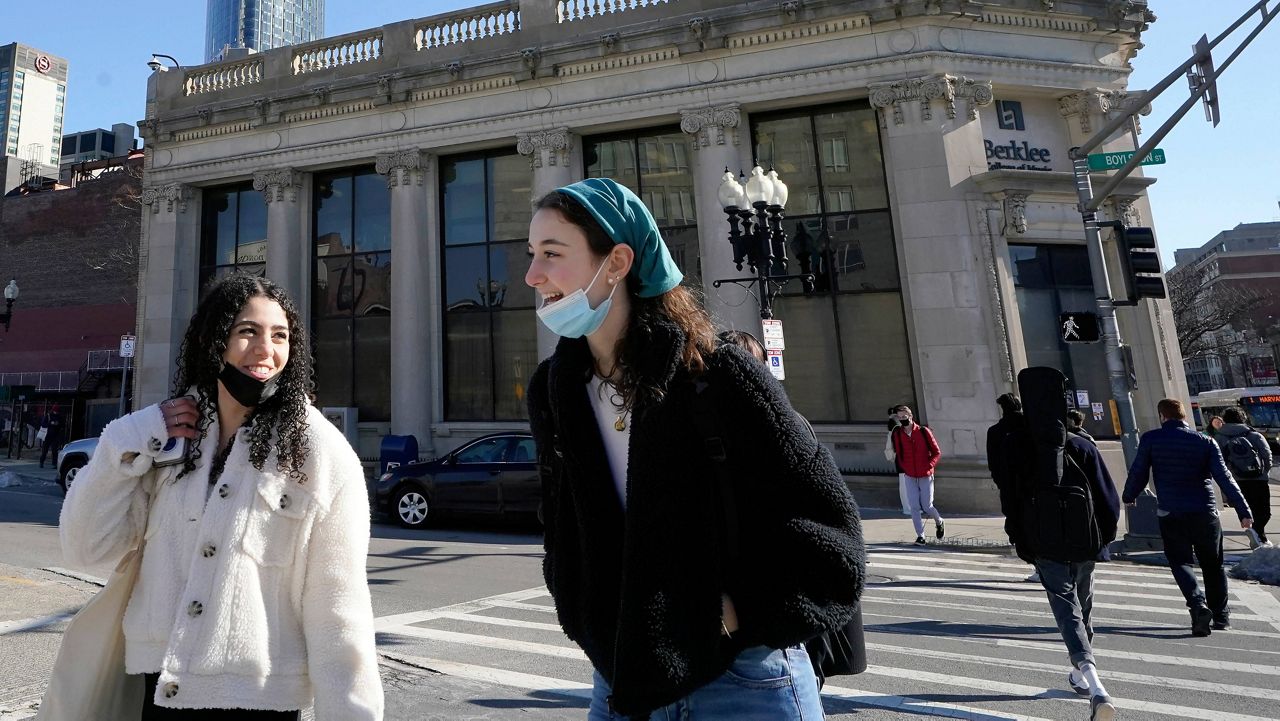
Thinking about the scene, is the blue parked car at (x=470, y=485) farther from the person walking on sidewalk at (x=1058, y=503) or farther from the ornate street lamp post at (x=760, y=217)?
the person walking on sidewalk at (x=1058, y=503)

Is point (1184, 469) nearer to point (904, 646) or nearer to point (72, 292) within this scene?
point (904, 646)

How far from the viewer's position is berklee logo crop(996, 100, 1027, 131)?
1703 cm

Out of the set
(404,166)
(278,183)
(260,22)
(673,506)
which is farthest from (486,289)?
(260,22)

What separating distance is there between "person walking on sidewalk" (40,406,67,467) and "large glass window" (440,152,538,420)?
16.8 meters

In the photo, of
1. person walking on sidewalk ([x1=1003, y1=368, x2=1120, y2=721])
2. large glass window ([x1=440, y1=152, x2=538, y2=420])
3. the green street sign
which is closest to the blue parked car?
large glass window ([x1=440, y1=152, x2=538, y2=420])

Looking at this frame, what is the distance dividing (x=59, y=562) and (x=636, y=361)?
1090cm

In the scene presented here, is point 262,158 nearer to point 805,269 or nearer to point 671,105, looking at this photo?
point 671,105

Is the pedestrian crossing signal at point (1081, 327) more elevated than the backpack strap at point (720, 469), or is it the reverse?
the pedestrian crossing signal at point (1081, 327)

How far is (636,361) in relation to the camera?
1.76 m

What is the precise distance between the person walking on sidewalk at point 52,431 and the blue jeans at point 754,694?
30550 millimetres

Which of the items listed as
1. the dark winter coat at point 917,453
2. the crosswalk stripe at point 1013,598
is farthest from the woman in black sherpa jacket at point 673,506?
the dark winter coat at point 917,453

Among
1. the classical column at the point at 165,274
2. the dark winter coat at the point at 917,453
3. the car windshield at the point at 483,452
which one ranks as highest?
the classical column at the point at 165,274

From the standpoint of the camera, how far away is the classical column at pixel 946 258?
585 inches

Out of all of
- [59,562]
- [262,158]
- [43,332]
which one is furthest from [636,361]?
[43,332]
